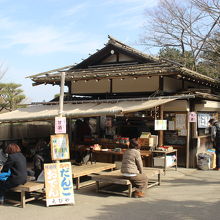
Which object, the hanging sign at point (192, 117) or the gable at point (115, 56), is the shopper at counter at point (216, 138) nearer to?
the hanging sign at point (192, 117)

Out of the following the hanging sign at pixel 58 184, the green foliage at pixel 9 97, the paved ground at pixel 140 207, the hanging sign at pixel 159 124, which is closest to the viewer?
the paved ground at pixel 140 207

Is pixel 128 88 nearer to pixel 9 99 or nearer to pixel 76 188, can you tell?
pixel 76 188

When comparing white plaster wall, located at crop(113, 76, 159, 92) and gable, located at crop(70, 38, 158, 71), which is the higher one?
gable, located at crop(70, 38, 158, 71)

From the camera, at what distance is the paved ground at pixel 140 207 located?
568cm

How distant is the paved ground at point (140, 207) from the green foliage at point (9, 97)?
597 inches

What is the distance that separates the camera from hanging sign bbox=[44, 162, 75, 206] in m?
6.31

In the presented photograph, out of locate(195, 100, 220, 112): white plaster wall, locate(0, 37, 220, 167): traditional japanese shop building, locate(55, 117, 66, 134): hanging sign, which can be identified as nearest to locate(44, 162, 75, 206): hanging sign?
locate(55, 117, 66, 134): hanging sign

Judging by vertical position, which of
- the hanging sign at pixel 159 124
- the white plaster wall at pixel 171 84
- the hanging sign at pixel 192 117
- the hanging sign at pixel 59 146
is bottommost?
the hanging sign at pixel 59 146

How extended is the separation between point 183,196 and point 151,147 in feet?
10.4

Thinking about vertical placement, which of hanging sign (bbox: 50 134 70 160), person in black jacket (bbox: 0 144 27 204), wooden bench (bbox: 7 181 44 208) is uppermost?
hanging sign (bbox: 50 134 70 160)

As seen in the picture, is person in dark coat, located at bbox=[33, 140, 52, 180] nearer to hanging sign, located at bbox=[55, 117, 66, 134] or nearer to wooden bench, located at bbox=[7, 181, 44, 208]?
wooden bench, located at bbox=[7, 181, 44, 208]

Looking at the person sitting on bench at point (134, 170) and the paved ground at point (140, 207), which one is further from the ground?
the person sitting on bench at point (134, 170)

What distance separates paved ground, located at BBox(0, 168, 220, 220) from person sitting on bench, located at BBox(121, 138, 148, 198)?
10.8 inches

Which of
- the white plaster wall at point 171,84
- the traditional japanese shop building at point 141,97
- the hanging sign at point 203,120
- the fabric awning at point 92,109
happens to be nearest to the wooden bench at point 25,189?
the fabric awning at point 92,109
